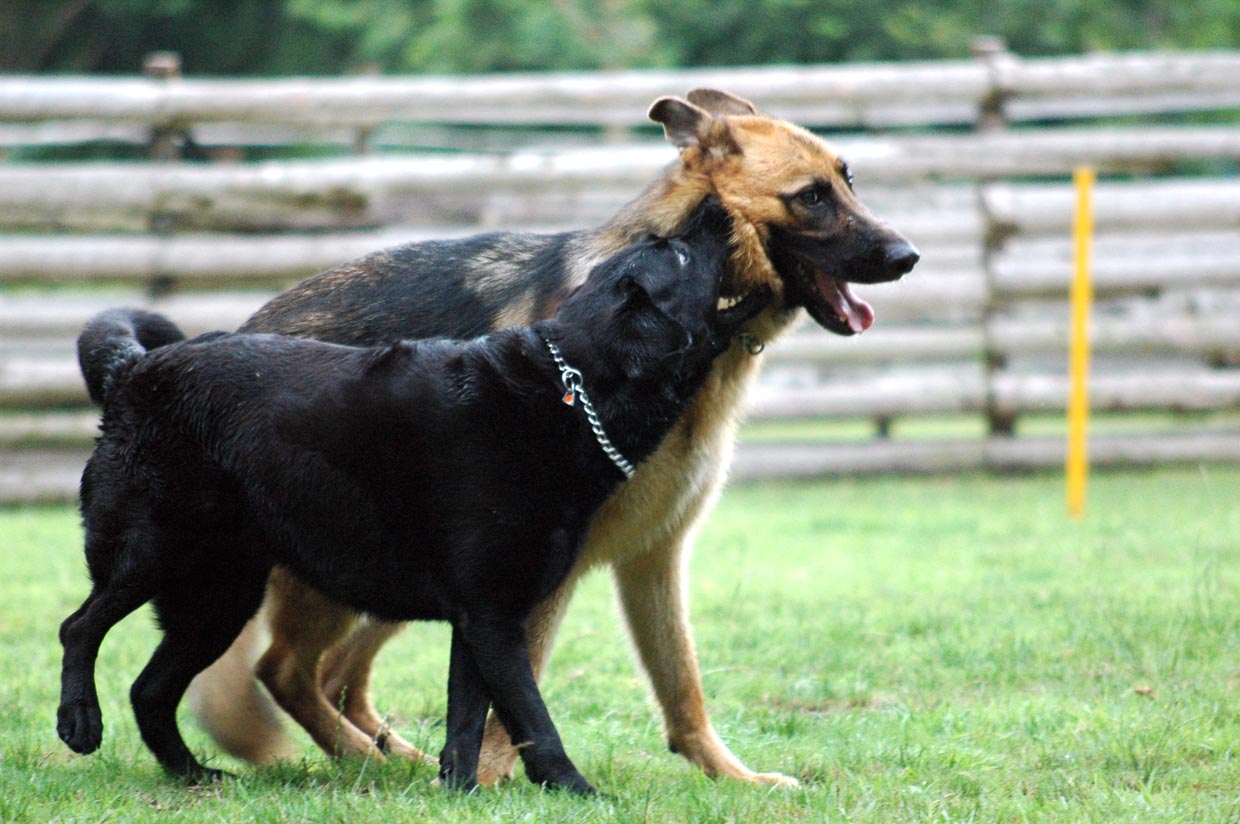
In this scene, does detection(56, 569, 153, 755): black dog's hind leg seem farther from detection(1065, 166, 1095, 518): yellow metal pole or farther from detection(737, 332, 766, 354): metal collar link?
detection(1065, 166, 1095, 518): yellow metal pole

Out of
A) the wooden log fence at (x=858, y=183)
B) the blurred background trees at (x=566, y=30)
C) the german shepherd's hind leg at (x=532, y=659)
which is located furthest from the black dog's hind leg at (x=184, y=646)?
the blurred background trees at (x=566, y=30)

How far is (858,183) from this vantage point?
11594mm

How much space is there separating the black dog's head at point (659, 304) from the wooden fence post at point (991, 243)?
746cm

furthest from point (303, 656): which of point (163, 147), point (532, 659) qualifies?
point (163, 147)

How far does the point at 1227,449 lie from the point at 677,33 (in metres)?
13.1

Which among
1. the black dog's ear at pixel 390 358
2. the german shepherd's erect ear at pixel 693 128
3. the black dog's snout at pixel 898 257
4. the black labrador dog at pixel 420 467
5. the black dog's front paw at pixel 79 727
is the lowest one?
the black dog's front paw at pixel 79 727

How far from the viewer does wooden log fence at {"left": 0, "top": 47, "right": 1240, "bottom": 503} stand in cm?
1054

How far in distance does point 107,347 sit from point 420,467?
114 centimetres

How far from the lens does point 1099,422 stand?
14.7 metres

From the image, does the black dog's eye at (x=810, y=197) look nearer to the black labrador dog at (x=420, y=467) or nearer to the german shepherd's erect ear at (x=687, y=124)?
the german shepherd's erect ear at (x=687, y=124)

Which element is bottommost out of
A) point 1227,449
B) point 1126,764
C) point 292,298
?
point 1227,449

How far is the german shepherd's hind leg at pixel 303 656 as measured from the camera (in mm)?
4516

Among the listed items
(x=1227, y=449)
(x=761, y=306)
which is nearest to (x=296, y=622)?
(x=761, y=306)

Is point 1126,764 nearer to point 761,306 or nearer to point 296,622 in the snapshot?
point 761,306
